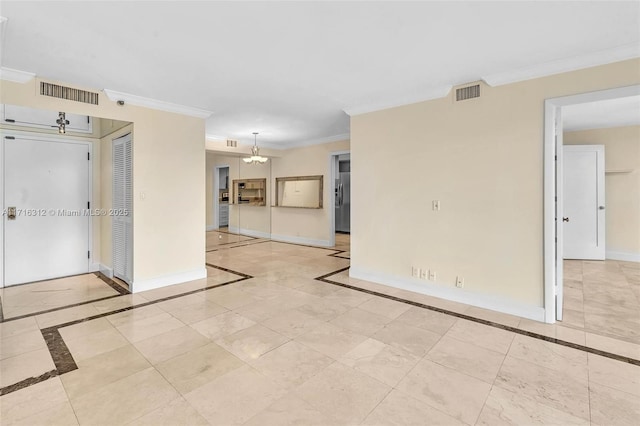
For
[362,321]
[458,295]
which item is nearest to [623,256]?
[458,295]

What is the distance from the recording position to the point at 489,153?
3.46 metres

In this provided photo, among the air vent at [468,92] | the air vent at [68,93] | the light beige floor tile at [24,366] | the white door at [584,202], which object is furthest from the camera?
the white door at [584,202]

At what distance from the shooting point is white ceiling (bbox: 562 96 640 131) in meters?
4.45

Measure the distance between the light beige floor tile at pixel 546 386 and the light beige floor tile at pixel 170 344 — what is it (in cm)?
239

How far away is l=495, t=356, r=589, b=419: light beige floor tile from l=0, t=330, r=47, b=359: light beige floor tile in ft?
12.1

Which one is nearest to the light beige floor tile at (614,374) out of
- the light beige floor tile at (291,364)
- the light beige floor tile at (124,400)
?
the light beige floor tile at (291,364)

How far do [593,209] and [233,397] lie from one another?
7.13 metres

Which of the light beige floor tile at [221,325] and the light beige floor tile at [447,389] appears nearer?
the light beige floor tile at [447,389]

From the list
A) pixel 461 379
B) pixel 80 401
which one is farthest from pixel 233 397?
pixel 461 379

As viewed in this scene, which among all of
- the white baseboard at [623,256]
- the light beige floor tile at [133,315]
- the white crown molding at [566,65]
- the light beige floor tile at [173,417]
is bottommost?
the light beige floor tile at [173,417]

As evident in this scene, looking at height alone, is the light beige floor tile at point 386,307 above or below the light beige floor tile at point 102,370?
above

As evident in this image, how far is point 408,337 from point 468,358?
0.52m

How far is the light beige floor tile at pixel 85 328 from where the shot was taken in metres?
2.88

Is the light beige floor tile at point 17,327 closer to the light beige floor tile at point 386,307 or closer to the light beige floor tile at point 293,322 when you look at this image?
the light beige floor tile at point 293,322
